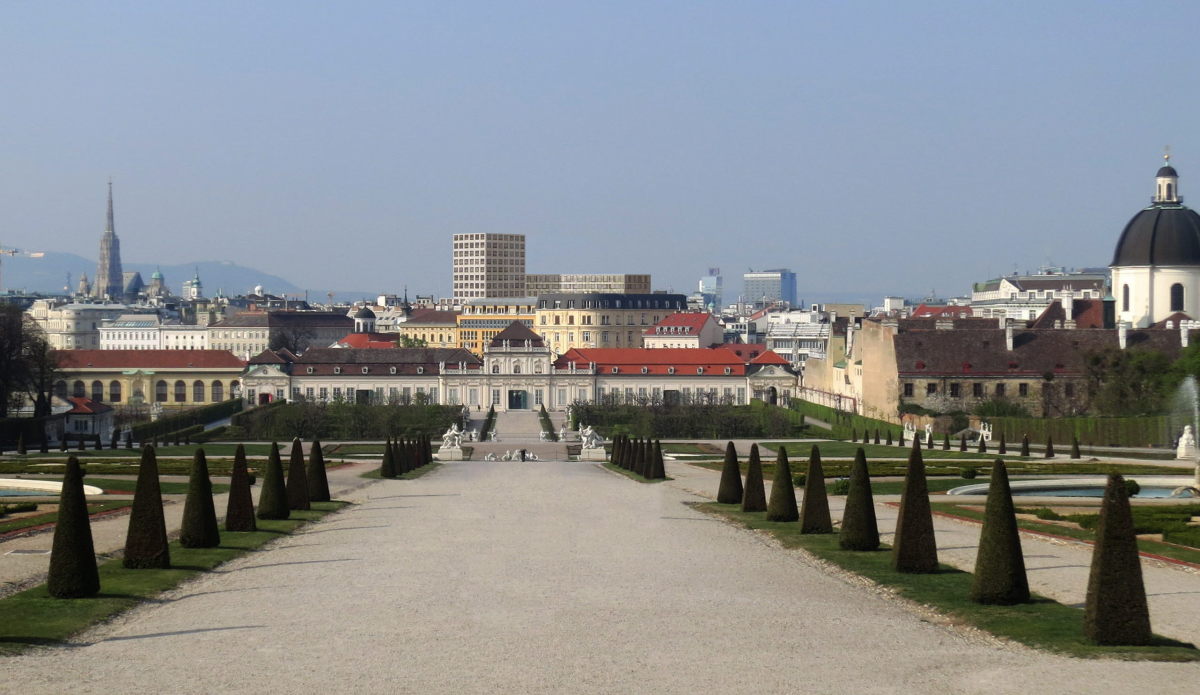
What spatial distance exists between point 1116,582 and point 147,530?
45.1 feet

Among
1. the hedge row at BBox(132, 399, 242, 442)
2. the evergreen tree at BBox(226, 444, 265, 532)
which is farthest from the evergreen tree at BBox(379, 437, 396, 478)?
the hedge row at BBox(132, 399, 242, 442)

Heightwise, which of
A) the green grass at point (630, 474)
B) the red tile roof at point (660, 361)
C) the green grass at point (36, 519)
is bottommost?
the green grass at point (630, 474)

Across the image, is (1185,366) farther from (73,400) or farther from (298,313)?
(298,313)

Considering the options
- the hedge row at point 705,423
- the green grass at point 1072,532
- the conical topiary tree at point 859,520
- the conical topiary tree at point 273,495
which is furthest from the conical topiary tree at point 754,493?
the hedge row at point 705,423

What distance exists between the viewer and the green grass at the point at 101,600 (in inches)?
685

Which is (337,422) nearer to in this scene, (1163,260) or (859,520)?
(1163,260)

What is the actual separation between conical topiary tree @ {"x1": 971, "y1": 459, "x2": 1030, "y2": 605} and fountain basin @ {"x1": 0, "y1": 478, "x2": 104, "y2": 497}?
23947 millimetres

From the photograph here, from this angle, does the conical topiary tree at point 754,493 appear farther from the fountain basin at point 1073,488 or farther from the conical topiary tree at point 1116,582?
the conical topiary tree at point 1116,582

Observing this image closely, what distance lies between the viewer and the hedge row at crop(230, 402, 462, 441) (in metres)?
74.8

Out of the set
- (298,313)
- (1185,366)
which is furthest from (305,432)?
(298,313)

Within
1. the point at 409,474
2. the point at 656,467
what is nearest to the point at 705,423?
the point at 409,474

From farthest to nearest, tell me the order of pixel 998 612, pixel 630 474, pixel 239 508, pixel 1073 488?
pixel 630 474 < pixel 1073 488 < pixel 239 508 < pixel 998 612

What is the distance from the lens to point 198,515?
83.5 feet

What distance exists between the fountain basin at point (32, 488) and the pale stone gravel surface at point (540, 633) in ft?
43.8
